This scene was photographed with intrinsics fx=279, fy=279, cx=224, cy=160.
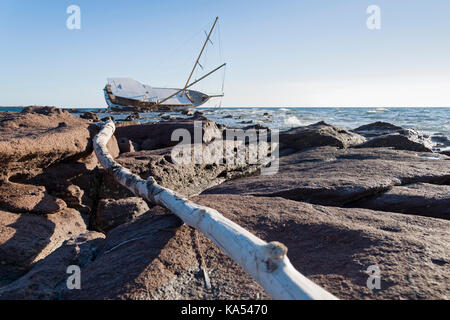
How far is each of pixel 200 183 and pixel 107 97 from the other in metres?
40.9

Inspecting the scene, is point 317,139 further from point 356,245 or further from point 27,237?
point 27,237

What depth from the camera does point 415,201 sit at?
331 centimetres

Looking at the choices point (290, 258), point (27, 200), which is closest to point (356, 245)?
point (290, 258)

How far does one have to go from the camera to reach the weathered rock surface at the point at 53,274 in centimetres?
187

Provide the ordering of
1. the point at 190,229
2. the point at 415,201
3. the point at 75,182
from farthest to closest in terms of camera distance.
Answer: the point at 75,182, the point at 415,201, the point at 190,229

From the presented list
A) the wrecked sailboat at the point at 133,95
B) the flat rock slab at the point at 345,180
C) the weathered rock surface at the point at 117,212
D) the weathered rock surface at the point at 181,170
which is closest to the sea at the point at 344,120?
the wrecked sailboat at the point at 133,95

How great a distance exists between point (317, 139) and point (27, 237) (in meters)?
7.44

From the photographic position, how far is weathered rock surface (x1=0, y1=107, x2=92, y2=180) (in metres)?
3.63

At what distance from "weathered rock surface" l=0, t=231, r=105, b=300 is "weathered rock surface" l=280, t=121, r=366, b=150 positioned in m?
6.91

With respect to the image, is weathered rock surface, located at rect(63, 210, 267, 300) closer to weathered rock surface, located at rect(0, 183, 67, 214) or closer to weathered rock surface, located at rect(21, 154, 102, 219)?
weathered rock surface, located at rect(0, 183, 67, 214)

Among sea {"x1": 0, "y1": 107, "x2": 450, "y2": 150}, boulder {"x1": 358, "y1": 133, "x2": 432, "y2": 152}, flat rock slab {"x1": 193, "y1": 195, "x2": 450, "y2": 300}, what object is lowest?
flat rock slab {"x1": 193, "y1": 195, "x2": 450, "y2": 300}

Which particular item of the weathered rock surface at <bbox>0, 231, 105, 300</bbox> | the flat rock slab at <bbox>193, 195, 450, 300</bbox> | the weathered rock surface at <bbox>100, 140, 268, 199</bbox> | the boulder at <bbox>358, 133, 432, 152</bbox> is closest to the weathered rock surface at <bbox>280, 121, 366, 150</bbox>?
the boulder at <bbox>358, 133, 432, 152</bbox>

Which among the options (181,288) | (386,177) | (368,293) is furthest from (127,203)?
(386,177)
